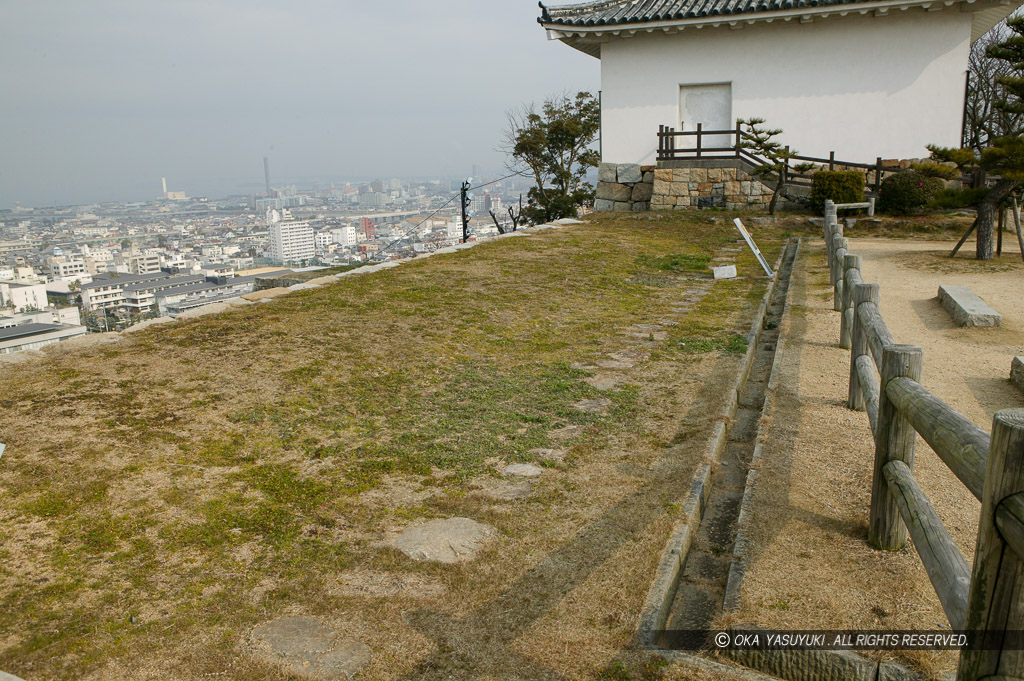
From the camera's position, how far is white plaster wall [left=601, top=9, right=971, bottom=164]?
15.0 metres

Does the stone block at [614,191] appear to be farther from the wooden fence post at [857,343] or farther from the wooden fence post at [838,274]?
the wooden fence post at [857,343]

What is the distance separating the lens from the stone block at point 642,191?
55.9ft

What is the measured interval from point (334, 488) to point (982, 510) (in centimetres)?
270

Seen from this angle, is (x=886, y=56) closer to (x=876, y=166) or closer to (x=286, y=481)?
(x=876, y=166)

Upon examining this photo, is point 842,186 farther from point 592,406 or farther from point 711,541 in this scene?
point 711,541

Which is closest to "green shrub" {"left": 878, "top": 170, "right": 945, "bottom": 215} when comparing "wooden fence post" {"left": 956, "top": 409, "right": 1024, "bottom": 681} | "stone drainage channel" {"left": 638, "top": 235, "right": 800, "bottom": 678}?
"stone drainage channel" {"left": 638, "top": 235, "right": 800, "bottom": 678}

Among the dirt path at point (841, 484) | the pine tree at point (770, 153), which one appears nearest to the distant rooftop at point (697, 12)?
the pine tree at point (770, 153)

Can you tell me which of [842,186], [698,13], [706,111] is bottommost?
[842,186]

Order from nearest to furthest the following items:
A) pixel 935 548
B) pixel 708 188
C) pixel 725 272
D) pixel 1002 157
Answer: pixel 935 548 → pixel 1002 157 → pixel 725 272 → pixel 708 188

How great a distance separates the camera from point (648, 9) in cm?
1620

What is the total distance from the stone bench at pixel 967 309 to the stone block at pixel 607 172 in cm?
1132

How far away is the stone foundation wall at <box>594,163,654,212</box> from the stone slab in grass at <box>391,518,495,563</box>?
14.9m

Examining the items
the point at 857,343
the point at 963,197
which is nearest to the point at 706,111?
the point at 963,197

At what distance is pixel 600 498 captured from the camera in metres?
3.38
